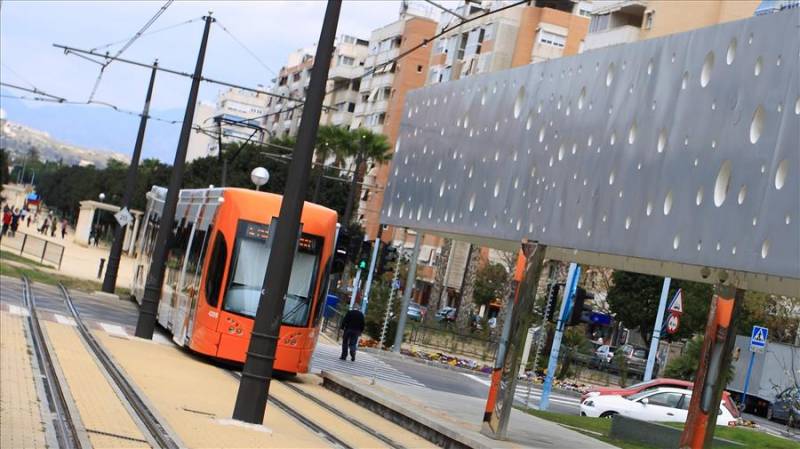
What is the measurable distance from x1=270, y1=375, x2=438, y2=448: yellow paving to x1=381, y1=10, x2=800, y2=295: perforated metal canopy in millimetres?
3360

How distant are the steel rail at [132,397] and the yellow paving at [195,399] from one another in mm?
172

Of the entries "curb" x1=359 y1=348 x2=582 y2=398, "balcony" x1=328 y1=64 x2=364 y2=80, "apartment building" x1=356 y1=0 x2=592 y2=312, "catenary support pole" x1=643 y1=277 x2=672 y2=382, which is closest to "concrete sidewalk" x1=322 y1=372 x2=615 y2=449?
"catenary support pole" x1=643 y1=277 x2=672 y2=382

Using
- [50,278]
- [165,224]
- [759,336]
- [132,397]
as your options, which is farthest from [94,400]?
[50,278]

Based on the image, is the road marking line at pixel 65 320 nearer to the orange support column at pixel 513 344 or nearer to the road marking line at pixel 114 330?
the road marking line at pixel 114 330

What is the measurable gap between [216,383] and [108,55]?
1469 cm

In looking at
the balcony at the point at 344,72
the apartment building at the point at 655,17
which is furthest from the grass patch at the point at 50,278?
the balcony at the point at 344,72

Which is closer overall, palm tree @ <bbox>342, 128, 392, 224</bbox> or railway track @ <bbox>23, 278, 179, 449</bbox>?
railway track @ <bbox>23, 278, 179, 449</bbox>

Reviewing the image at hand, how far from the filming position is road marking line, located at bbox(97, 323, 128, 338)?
92.8 feet

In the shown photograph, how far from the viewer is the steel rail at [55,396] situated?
13.2 m

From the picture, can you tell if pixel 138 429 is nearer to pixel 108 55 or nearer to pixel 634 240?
pixel 634 240

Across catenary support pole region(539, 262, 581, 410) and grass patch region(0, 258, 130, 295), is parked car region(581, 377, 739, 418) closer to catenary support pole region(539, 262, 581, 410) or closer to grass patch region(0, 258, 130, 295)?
catenary support pole region(539, 262, 581, 410)

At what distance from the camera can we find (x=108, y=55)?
3416cm

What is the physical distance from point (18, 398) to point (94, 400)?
1.23 metres

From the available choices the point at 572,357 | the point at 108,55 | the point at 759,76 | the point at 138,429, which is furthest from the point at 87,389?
the point at 572,357
